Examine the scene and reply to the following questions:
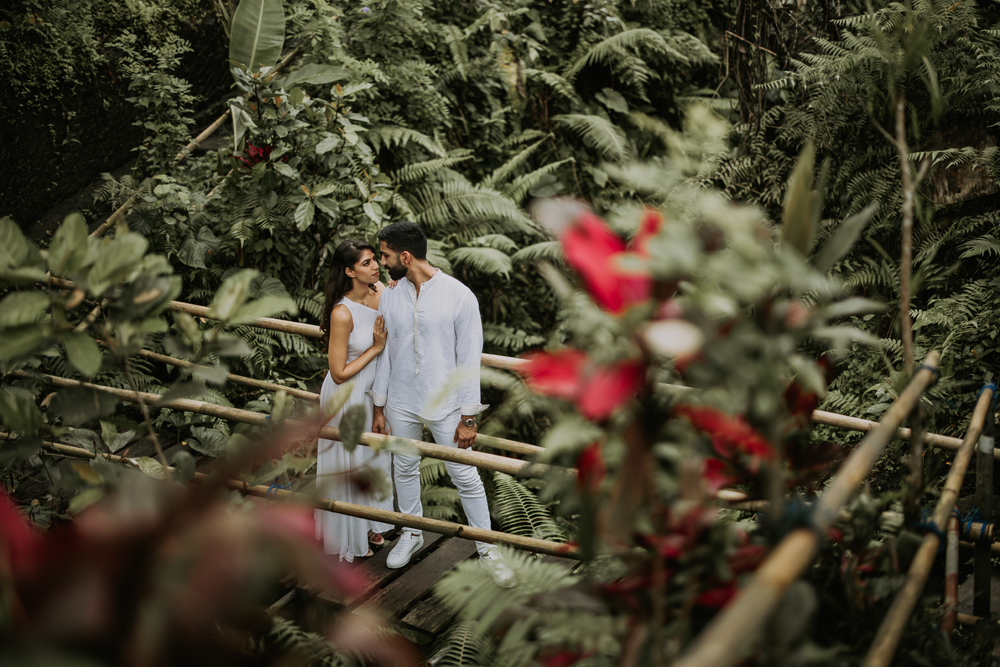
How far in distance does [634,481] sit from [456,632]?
181cm

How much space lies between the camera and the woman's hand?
304 centimetres

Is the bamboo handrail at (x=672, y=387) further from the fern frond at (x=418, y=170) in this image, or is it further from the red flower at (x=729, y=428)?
the fern frond at (x=418, y=170)

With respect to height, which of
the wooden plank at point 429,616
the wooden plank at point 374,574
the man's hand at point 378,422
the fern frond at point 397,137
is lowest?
the wooden plank at point 374,574

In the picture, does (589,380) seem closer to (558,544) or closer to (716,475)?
(716,475)

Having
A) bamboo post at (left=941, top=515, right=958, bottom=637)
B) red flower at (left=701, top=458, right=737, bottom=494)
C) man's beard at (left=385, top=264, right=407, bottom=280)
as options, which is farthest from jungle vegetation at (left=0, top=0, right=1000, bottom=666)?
man's beard at (left=385, top=264, right=407, bottom=280)

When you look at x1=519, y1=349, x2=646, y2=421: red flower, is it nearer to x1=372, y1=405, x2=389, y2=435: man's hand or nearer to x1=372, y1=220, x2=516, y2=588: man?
x1=372, y1=220, x2=516, y2=588: man

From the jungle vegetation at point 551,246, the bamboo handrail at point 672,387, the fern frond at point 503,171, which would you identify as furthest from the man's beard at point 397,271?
the fern frond at point 503,171

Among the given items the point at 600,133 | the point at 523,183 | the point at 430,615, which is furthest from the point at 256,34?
the point at 430,615

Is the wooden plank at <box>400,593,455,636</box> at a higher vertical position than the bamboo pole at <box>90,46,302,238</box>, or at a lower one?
lower

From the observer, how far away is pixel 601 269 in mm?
721

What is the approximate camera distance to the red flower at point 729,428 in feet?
2.66

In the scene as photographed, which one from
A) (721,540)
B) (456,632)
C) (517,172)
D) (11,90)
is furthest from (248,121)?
(721,540)

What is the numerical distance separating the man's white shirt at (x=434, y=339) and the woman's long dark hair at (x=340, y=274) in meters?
0.23

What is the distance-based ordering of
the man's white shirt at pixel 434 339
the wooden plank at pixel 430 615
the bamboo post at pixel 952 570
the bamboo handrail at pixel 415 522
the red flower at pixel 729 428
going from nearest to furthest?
the red flower at pixel 729 428 < the bamboo post at pixel 952 570 < the bamboo handrail at pixel 415 522 < the wooden plank at pixel 430 615 < the man's white shirt at pixel 434 339
